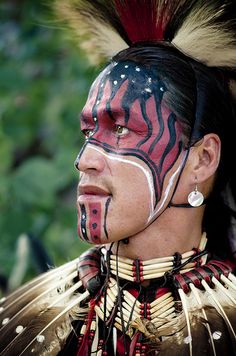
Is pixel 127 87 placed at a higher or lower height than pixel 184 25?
lower

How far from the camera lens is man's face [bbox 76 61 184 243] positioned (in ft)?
6.91

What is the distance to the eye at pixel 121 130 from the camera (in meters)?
2.13

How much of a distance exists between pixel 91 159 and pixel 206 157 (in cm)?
38

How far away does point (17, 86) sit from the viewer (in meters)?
4.05

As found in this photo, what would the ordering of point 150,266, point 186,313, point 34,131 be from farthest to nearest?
point 34,131 → point 150,266 → point 186,313

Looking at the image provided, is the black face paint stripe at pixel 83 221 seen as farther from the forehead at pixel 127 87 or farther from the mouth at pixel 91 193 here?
the forehead at pixel 127 87

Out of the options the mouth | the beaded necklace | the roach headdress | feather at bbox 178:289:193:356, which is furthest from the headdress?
feather at bbox 178:289:193:356

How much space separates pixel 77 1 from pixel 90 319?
1.10 m

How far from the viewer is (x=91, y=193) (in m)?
2.16

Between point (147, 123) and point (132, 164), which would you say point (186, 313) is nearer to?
point (132, 164)

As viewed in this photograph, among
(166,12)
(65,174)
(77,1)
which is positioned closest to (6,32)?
(65,174)

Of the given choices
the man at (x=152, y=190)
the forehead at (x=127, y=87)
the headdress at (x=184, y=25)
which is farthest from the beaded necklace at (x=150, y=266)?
the headdress at (x=184, y=25)

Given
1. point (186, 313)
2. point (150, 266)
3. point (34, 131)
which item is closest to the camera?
point (186, 313)

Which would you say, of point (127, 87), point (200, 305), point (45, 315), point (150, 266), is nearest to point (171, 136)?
point (127, 87)
